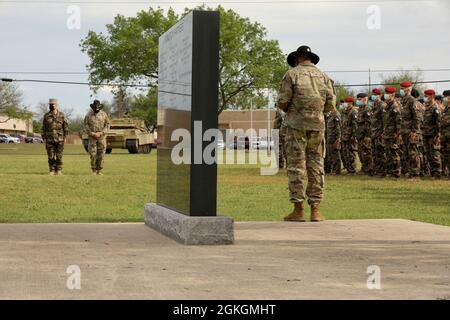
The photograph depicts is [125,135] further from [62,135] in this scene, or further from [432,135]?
[432,135]

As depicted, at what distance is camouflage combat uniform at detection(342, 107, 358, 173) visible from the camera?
23312 mm

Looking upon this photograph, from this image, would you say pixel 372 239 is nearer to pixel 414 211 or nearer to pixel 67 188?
pixel 414 211

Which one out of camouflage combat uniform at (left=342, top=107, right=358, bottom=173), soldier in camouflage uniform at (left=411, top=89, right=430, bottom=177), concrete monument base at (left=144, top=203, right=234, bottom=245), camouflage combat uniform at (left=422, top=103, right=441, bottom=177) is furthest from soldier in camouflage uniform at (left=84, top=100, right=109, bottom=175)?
concrete monument base at (left=144, top=203, right=234, bottom=245)

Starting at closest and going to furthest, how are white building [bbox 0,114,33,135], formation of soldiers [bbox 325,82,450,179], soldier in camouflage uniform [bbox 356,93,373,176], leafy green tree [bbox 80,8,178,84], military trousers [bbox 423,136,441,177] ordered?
formation of soldiers [bbox 325,82,450,179] → military trousers [bbox 423,136,441,177] → soldier in camouflage uniform [bbox 356,93,373,176] → leafy green tree [bbox 80,8,178,84] → white building [bbox 0,114,33,135]

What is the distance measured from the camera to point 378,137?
857 inches

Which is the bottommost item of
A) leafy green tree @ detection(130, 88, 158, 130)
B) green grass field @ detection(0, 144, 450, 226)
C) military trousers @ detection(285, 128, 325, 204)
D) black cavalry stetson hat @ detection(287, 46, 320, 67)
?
green grass field @ detection(0, 144, 450, 226)

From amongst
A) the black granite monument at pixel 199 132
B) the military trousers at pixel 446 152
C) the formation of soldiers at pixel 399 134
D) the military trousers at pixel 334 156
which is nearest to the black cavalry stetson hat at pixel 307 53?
the black granite monument at pixel 199 132

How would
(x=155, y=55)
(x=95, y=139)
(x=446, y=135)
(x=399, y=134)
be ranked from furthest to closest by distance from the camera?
(x=155, y=55) < (x=95, y=139) < (x=399, y=134) < (x=446, y=135)

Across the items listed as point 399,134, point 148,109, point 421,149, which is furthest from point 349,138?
point 148,109

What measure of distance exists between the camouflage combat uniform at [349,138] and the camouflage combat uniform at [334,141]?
0.34 meters

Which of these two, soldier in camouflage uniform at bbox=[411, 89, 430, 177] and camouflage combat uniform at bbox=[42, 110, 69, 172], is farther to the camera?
camouflage combat uniform at bbox=[42, 110, 69, 172]

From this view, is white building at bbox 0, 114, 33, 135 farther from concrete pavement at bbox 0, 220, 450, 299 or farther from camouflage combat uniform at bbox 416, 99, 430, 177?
concrete pavement at bbox 0, 220, 450, 299

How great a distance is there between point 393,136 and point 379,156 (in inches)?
47.1
